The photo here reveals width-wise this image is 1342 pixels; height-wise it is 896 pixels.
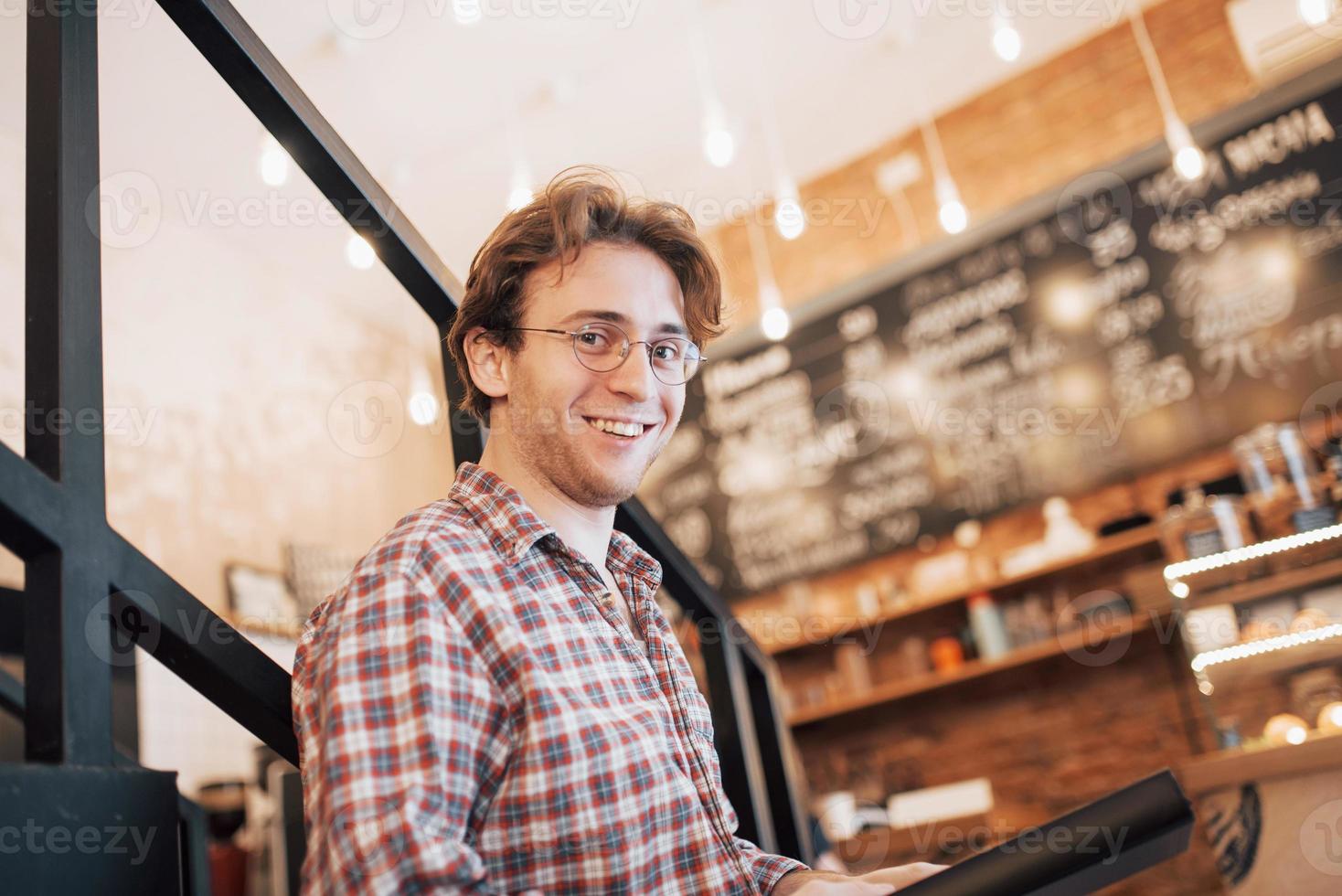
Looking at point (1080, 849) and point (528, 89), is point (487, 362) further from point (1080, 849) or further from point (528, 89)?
point (528, 89)

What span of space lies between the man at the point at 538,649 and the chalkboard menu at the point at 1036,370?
10.5 feet

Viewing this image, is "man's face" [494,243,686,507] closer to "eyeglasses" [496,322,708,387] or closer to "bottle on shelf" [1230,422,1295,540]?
"eyeglasses" [496,322,708,387]

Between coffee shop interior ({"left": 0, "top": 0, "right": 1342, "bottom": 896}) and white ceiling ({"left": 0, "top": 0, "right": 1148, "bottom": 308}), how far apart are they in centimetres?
2

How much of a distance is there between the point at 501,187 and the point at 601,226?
12.4 ft

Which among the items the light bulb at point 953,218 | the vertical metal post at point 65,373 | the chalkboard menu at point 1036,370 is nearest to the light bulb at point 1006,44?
the light bulb at point 953,218

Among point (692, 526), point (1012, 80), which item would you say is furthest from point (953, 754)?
point (1012, 80)

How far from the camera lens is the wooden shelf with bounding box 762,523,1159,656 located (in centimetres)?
423

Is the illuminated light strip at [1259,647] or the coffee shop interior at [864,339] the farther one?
the coffee shop interior at [864,339]

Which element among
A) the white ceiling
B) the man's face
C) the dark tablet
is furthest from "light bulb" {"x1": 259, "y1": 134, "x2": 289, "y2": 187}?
the dark tablet

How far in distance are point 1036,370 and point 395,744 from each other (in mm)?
4086

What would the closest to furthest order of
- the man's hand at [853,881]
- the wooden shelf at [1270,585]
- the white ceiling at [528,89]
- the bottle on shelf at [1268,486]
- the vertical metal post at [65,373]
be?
the vertical metal post at [65,373] < the man's hand at [853,881] < the wooden shelf at [1270,585] < the bottle on shelf at [1268,486] < the white ceiling at [528,89]

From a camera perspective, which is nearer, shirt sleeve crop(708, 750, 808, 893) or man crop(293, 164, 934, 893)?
man crop(293, 164, 934, 893)

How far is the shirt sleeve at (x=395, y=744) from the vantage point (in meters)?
0.98

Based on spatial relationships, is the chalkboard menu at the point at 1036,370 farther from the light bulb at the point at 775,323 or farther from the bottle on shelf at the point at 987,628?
the light bulb at the point at 775,323
